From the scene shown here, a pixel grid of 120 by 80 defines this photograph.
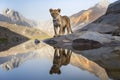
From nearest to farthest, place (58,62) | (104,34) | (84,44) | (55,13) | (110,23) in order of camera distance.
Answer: (58,62) → (84,44) → (104,34) → (55,13) → (110,23)

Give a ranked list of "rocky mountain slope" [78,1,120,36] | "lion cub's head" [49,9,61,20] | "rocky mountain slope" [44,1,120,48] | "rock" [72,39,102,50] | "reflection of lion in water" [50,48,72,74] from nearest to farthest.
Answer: "reflection of lion in water" [50,48,72,74]
"rock" [72,39,102,50]
"rocky mountain slope" [44,1,120,48]
"lion cub's head" [49,9,61,20]
"rocky mountain slope" [78,1,120,36]

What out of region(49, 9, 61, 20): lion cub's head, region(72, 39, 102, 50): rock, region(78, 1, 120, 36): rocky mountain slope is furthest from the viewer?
region(78, 1, 120, 36): rocky mountain slope

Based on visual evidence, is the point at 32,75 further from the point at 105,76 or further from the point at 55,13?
the point at 55,13

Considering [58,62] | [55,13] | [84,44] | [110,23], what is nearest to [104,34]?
[84,44]

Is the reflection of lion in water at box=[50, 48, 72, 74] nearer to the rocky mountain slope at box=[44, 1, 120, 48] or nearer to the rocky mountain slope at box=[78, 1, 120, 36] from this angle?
the rocky mountain slope at box=[44, 1, 120, 48]

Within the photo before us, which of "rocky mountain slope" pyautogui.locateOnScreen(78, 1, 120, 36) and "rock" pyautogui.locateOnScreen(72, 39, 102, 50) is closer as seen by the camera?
"rock" pyautogui.locateOnScreen(72, 39, 102, 50)

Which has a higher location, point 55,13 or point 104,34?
point 55,13

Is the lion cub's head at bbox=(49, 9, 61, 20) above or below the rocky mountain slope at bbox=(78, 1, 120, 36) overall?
above

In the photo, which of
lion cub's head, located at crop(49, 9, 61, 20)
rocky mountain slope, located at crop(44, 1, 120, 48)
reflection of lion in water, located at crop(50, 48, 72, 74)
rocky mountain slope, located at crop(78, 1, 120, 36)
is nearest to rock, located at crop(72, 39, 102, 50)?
rocky mountain slope, located at crop(44, 1, 120, 48)

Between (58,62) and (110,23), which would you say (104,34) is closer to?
(110,23)

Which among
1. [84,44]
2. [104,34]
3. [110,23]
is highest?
[104,34]

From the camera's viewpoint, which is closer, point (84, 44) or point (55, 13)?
point (84, 44)

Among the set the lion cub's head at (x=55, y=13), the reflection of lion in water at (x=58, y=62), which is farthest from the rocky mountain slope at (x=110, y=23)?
the reflection of lion in water at (x=58, y=62)

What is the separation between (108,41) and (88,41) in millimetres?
1680
